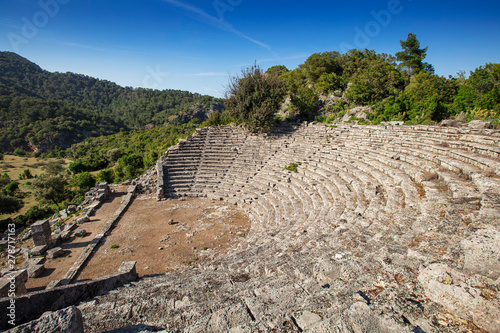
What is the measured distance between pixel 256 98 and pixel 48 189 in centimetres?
1882

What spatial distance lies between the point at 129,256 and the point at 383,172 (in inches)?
427

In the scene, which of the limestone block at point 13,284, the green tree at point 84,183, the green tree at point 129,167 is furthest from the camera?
the green tree at point 129,167

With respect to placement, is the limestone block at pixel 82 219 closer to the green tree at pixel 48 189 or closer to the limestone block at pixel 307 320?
the green tree at pixel 48 189

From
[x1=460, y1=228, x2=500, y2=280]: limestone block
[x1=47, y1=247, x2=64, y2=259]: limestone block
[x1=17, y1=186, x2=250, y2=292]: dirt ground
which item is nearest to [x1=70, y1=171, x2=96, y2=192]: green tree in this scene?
[x1=17, y1=186, x2=250, y2=292]: dirt ground

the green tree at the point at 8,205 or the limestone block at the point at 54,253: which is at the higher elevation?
the limestone block at the point at 54,253

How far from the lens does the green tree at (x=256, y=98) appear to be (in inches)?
717

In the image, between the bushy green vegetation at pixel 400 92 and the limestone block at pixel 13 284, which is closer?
the limestone block at pixel 13 284

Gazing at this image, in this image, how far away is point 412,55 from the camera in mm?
30234

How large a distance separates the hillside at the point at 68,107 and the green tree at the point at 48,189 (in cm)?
5011

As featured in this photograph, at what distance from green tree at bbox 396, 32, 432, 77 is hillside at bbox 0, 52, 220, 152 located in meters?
63.9

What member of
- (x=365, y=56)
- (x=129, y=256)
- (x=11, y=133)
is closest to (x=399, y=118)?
(x=129, y=256)

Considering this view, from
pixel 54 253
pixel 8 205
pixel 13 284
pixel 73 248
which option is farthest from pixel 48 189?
pixel 13 284

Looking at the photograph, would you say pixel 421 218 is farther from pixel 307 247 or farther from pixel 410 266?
pixel 307 247

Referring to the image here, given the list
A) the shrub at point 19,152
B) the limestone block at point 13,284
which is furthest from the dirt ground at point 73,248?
the shrub at point 19,152
